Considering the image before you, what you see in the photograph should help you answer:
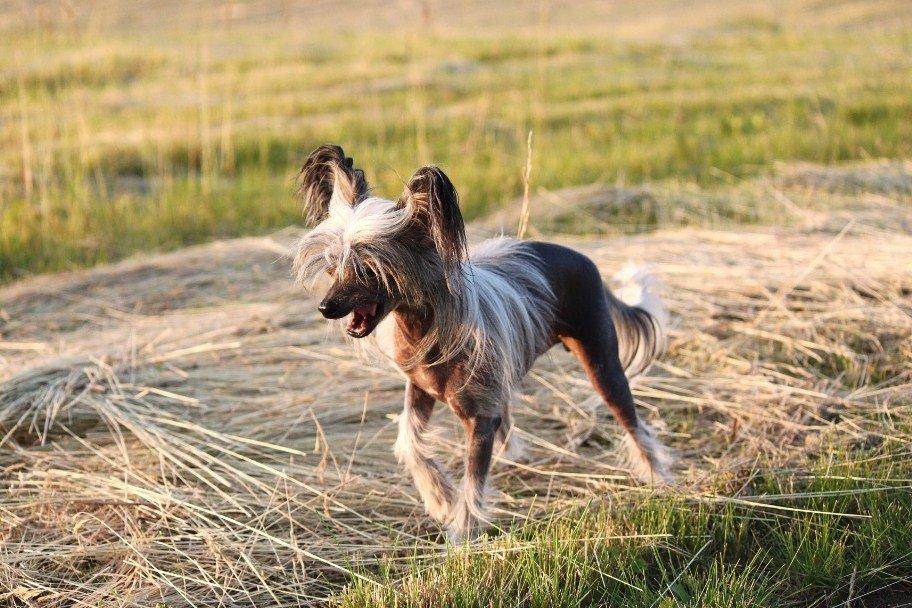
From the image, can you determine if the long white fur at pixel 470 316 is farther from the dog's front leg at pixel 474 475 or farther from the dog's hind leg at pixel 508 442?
the dog's hind leg at pixel 508 442

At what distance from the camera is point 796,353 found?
15.6 feet

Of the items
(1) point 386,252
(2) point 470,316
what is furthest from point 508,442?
(1) point 386,252

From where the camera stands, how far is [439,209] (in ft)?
8.64

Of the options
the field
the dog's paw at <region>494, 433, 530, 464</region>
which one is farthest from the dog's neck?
the dog's paw at <region>494, 433, 530, 464</region>

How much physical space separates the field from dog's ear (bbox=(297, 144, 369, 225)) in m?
0.23

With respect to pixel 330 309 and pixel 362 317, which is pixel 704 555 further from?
pixel 330 309

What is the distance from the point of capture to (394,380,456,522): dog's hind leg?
3424 millimetres

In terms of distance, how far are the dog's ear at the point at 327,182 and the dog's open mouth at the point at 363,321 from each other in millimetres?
352

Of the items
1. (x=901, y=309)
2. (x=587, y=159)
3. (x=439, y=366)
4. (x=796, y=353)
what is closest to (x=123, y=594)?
(x=439, y=366)

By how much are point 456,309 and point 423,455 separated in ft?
2.28

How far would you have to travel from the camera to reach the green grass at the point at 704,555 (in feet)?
Answer: 9.74

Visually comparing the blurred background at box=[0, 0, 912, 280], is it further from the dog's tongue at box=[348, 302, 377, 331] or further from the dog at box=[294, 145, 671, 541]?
the dog's tongue at box=[348, 302, 377, 331]

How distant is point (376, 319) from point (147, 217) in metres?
5.24

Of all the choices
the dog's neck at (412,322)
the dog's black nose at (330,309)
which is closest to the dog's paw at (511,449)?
the dog's neck at (412,322)
